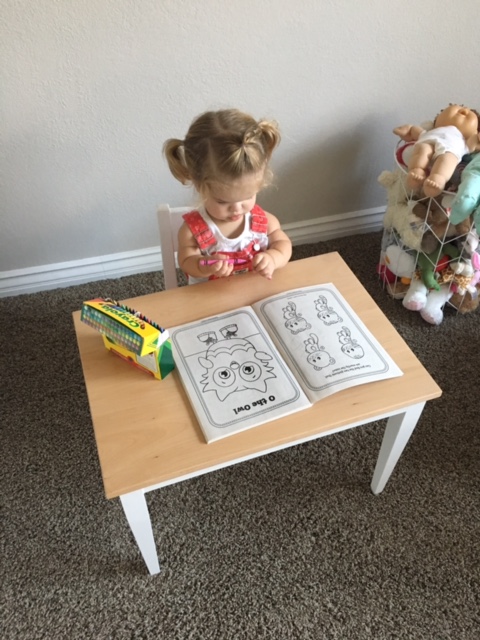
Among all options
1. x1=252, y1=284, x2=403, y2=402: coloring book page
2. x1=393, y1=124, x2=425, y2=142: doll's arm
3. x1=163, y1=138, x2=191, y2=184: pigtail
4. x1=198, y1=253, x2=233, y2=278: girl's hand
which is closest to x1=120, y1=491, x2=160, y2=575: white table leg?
x1=252, y1=284, x2=403, y2=402: coloring book page

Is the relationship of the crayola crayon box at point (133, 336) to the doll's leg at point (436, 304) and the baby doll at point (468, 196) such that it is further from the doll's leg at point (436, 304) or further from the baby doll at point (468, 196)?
the doll's leg at point (436, 304)

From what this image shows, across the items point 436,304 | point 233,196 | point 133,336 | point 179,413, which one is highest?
point 233,196

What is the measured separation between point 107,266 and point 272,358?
86cm

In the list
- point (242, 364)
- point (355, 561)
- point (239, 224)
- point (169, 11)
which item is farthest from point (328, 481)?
point (169, 11)

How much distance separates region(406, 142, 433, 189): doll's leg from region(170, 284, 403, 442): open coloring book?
17.2 inches

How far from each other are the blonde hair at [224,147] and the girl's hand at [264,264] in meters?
0.16

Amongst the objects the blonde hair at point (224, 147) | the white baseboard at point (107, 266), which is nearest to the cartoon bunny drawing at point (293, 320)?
the blonde hair at point (224, 147)

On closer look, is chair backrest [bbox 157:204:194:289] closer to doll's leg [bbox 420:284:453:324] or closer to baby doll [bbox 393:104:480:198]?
baby doll [bbox 393:104:480:198]

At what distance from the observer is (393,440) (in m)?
0.99

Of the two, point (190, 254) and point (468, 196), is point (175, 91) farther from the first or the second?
point (468, 196)

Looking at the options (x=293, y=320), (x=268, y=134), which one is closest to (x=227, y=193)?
(x=268, y=134)

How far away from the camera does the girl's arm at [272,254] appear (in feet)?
3.20

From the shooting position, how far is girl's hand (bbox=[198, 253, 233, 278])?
958mm

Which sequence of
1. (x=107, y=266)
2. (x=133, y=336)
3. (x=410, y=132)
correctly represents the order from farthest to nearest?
(x=107, y=266)
(x=410, y=132)
(x=133, y=336)
